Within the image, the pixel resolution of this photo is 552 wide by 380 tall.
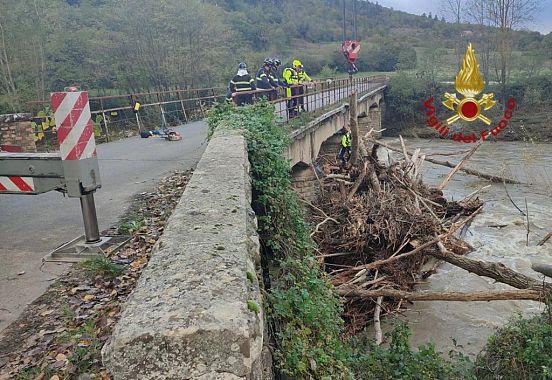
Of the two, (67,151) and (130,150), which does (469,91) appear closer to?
(67,151)

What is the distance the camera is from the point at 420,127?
37562mm

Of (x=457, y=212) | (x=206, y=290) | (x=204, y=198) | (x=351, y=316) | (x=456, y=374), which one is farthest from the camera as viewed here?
(x=457, y=212)

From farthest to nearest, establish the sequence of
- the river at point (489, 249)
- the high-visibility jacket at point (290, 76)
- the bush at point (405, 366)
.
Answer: the high-visibility jacket at point (290, 76)
the river at point (489, 249)
the bush at point (405, 366)

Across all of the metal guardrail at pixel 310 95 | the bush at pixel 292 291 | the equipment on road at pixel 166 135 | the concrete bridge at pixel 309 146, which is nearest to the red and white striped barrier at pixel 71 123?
the bush at pixel 292 291

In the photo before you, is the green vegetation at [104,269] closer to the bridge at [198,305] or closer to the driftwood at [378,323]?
the bridge at [198,305]

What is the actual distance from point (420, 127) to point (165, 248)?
37542mm

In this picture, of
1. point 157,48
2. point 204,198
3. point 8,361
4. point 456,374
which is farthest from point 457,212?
point 157,48

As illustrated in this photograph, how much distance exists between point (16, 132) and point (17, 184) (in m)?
7.85

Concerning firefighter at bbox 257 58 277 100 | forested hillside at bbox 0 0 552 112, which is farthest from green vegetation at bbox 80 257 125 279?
forested hillside at bbox 0 0 552 112

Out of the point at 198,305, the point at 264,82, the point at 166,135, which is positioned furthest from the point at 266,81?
the point at 198,305

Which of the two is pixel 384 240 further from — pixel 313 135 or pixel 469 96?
pixel 313 135

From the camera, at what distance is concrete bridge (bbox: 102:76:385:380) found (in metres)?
1.54

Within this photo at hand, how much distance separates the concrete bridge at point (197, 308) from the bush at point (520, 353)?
4.02 m

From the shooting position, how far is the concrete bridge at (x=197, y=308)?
154 centimetres
